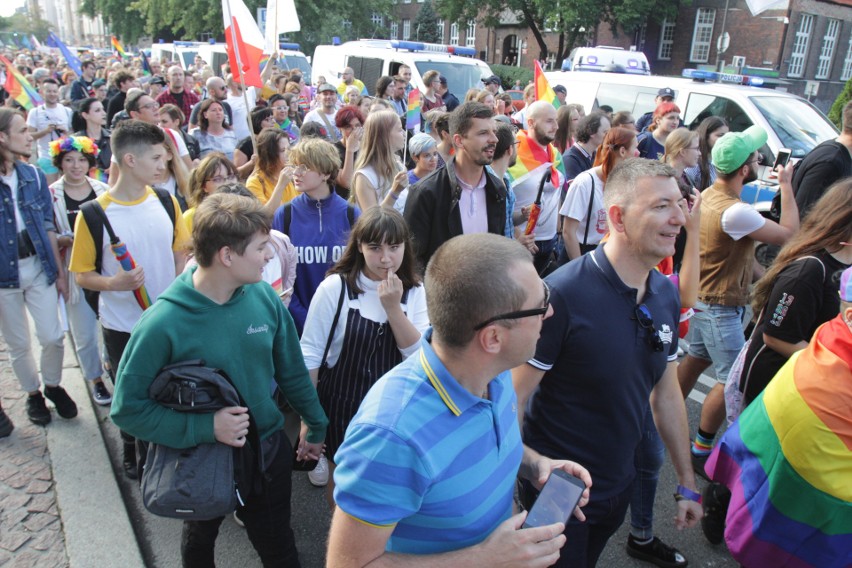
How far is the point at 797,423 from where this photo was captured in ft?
6.80

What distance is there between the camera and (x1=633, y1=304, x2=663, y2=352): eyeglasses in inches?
85.7

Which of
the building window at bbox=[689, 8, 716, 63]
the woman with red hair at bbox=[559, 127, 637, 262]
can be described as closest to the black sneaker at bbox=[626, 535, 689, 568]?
the woman with red hair at bbox=[559, 127, 637, 262]

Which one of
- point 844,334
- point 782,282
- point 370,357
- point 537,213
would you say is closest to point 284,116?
point 537,213

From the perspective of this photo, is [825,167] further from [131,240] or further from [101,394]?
[101,394]

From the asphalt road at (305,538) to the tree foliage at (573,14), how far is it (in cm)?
2969

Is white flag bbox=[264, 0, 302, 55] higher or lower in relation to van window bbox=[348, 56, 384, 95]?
higher

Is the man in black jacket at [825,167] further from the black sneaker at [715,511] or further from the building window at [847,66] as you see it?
the building window at [847,66]

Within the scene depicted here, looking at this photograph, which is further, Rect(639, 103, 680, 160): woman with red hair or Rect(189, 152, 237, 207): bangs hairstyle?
Rect(639, 103, 680, 160): woman with red hair

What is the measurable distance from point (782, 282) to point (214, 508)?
2.65m

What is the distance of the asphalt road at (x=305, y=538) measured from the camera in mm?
3057

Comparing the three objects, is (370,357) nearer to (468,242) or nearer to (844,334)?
(468,242)

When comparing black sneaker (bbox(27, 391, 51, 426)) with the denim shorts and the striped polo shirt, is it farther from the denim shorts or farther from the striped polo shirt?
the denim shorts

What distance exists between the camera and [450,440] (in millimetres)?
1447

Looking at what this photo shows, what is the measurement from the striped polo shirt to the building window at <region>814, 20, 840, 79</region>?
36.3 metres
